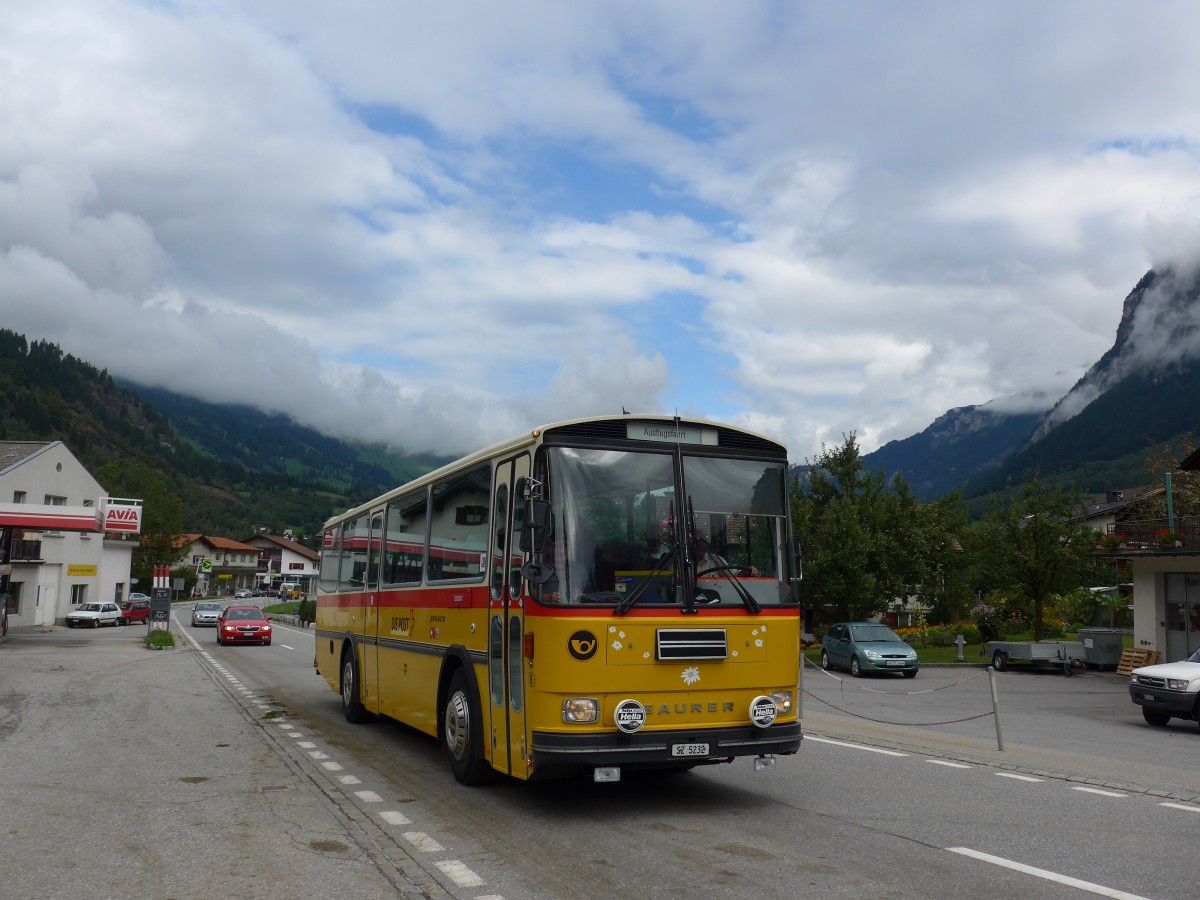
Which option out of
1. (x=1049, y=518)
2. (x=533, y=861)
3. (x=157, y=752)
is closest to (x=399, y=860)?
(x=533, y=861)

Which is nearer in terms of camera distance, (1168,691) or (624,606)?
(624,606)

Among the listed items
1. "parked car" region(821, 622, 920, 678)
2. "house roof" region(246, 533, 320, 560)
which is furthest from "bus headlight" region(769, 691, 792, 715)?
"house roof" region(246, 533, 320, 560)

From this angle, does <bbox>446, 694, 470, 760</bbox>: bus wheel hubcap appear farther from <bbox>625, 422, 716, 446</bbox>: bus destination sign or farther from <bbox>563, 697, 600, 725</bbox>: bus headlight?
<bbox>625, 422, 716, 446</bbox>: bus destination sign

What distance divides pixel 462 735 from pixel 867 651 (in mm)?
22231

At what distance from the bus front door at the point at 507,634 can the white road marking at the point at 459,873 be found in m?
1.39

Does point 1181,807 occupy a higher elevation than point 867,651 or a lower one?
lower

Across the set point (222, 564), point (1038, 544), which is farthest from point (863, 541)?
point (222, 564)

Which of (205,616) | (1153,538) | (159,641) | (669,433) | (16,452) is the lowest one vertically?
(159,641)

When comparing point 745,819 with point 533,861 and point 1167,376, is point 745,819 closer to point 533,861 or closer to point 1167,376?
point 533,861

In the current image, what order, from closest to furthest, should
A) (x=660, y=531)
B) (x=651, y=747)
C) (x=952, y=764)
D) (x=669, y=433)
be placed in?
(x=651, y=747)
(x=660, y=531)
(x=669, y=433)
(x=952, y=764)

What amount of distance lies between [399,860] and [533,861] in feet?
2.88

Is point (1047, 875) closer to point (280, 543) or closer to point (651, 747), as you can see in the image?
point (651, 747)

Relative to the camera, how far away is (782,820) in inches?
317

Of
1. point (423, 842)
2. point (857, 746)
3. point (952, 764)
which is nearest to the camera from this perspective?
point (423, 842)
